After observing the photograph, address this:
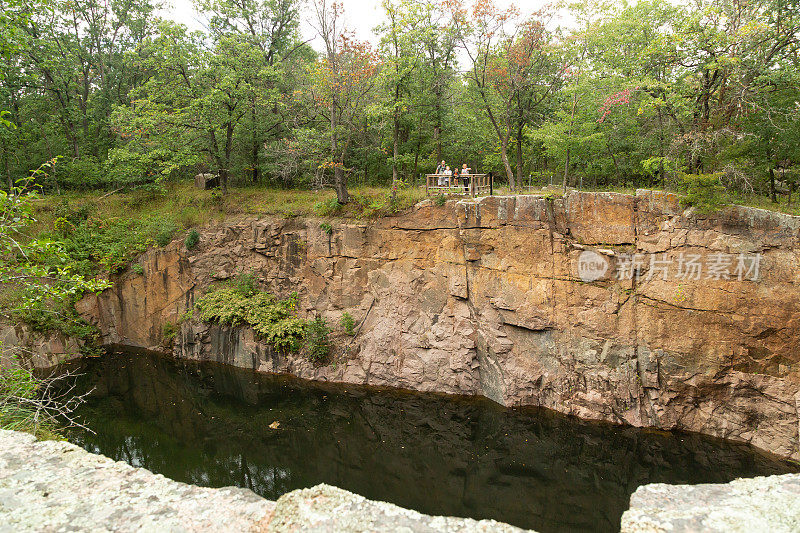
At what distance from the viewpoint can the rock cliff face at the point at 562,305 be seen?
463 inches

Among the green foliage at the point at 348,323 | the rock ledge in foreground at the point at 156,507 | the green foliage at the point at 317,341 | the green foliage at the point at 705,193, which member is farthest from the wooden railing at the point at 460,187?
the rock ledge in foreground at the point at 156,507

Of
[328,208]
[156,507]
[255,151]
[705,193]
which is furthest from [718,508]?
[255,151]

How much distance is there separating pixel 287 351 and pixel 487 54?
1574 centimetres

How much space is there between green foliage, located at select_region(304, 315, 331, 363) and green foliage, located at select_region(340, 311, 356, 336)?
680 millimetres

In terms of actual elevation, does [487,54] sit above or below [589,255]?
above

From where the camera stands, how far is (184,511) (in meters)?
2.82

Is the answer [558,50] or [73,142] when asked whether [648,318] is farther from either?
[73,142]

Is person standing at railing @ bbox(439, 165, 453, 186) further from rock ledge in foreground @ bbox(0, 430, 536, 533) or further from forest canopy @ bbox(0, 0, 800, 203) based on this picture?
rock ledge in foreground @ bbox(0, 430, 536, 533)

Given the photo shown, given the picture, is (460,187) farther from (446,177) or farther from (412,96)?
(412,96)

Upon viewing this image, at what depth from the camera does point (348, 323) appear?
54.0ft

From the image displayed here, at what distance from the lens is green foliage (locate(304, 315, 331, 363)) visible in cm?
1614

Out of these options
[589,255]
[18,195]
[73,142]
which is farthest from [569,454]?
[73,142]

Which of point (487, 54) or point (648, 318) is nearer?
point (648, 318)

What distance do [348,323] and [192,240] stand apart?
8936mm
